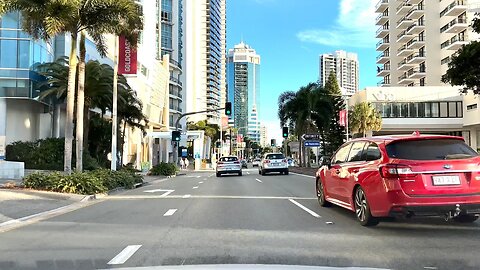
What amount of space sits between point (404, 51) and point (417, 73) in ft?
20.1

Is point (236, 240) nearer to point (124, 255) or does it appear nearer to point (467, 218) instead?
point (124, 255)

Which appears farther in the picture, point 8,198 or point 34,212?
point 8,198

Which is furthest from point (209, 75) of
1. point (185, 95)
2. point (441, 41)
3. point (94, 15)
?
point (94, 15)

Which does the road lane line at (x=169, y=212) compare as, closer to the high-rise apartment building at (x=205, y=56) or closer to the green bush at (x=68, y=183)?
the green bush at (x=68, y=183)

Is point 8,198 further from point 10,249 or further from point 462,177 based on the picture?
point 462,177

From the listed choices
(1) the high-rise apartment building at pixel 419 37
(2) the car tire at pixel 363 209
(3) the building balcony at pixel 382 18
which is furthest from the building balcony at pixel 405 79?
(2) the car tire at pixel 363 209

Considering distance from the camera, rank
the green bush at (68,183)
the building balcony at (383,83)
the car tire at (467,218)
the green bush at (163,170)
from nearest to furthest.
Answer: the car tire at (467,218), the green bush at (68,183), the green bush at (163,170), the building balcony at (383,83)

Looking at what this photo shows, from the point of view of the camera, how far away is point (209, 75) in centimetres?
16488

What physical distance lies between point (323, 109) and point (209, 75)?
115 meters

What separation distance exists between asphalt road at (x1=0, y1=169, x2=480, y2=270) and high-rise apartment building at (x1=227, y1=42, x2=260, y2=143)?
16292cm

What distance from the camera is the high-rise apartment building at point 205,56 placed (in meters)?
142

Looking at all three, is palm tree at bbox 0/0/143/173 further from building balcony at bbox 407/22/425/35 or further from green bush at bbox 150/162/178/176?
building balcony at bbox 407/22/425/35

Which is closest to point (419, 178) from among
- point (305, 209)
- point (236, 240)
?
point (236, 240)

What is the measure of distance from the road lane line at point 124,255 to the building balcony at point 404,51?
84804 millimetres
